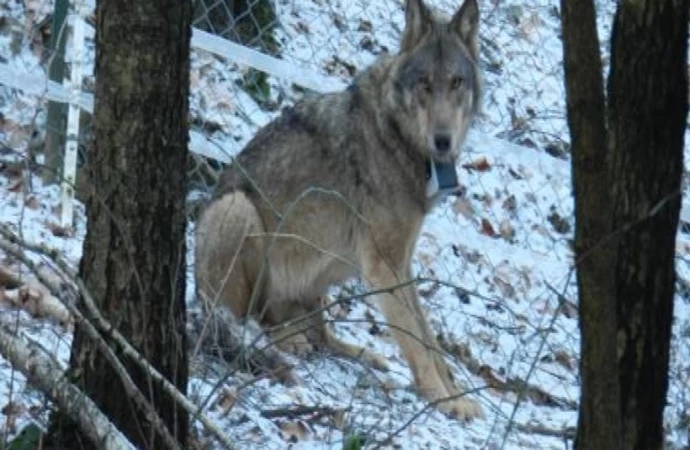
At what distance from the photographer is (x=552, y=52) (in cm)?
1070

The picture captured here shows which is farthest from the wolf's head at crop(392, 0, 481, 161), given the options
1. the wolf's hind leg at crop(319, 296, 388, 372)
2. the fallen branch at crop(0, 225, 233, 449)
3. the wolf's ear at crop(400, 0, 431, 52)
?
the fallen branch at crop(0, 225, 233, 449)

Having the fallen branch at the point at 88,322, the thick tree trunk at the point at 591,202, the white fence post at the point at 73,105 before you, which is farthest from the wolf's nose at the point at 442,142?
the thick tree trunk at the point at 591,202

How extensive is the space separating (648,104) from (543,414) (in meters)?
2.77

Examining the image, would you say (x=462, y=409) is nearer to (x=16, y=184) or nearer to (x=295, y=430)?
(x=295, y=430)

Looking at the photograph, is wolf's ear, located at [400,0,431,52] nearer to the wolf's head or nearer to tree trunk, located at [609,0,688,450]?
the wolf's head

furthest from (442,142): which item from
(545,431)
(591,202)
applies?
(591,202)

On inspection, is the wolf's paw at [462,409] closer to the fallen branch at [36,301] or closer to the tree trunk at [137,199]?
the fallen branch at [36,301]

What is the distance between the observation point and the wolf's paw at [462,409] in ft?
21.8

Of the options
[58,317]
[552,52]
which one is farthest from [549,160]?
[58,317]

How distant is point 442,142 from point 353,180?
18.6 inches

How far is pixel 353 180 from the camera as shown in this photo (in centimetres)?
736

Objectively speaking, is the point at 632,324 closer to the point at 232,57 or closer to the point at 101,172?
the point at 101,172

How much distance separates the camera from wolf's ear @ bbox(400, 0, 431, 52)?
7.23 meters

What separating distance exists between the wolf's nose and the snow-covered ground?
1.81 feet
